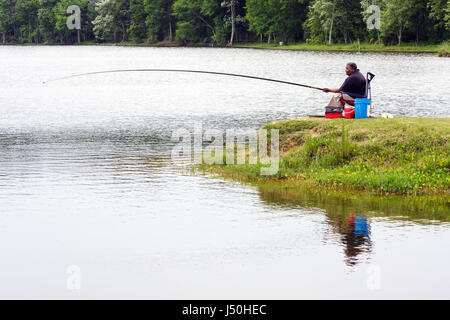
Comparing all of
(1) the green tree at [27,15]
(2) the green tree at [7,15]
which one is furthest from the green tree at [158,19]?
(2) the green tree at [7,15]

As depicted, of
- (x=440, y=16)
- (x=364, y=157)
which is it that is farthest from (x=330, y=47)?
(x=364, y=157)

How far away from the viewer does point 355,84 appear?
1574 centimetres

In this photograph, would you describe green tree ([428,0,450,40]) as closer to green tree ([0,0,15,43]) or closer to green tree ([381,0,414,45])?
green tree ([381,0,414,45])

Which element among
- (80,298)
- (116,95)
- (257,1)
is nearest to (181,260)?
(80,298)

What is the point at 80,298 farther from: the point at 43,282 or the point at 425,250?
the point at 425,250

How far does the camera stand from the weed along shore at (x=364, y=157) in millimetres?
13758

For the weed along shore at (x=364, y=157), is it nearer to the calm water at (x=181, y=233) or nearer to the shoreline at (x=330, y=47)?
the calm water at (x=181, y=233)

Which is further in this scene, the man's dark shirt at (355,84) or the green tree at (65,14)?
the green tree at (65,14)

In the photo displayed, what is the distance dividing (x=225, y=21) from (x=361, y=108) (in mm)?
102388

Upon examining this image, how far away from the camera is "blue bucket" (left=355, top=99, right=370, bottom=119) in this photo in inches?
619

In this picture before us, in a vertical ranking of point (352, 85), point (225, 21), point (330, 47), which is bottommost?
point (352, 85)

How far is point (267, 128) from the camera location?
661 inches

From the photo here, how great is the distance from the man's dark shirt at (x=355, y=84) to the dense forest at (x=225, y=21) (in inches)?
2607

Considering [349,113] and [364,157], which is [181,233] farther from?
[349,113]
